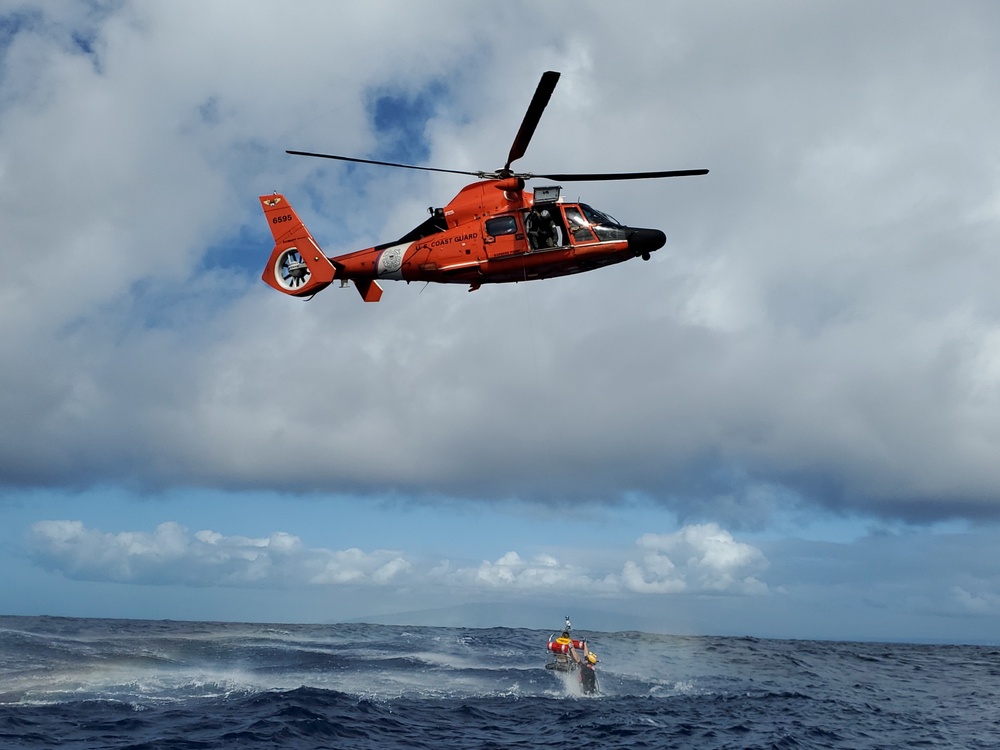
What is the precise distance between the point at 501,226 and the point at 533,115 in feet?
13.4

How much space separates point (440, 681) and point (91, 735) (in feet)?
51.8

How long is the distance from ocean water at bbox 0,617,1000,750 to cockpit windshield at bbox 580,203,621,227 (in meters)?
16.1

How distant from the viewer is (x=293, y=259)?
28.2m

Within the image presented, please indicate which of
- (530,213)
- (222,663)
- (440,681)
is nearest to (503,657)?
(440,681)

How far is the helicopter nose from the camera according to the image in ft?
81.5

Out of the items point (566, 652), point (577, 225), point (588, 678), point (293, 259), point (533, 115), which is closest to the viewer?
point (533, 115)

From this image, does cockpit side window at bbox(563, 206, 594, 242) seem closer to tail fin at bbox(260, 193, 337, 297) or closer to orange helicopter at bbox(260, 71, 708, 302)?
orange helicopter at bbox(260, 71, 708, 302)

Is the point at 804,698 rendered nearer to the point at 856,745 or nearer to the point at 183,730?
the point at 856,745

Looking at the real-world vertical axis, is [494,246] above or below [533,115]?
below

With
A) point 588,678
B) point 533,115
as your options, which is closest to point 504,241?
point 533,115

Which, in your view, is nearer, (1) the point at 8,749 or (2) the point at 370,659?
(1) the point at 8,749

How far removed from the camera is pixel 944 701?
40.0 m

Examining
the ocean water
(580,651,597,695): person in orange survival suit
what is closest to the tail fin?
the ocean water

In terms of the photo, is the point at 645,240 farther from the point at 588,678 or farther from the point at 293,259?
the point at 588,678
